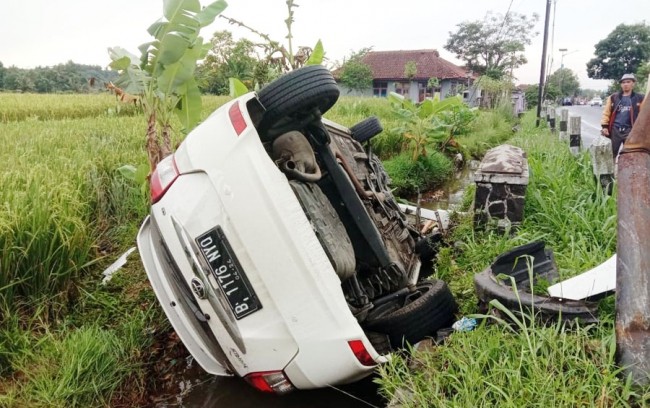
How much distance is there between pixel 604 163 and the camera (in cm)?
371

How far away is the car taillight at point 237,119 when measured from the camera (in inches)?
78.2

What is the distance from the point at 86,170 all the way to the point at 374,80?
35920 millimetres

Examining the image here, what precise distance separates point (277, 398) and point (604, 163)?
3.20 m

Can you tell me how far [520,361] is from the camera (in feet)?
5.91

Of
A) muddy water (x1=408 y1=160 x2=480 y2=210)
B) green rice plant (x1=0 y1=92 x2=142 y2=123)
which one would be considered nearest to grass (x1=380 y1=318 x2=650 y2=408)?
muddy water (x1=408 y1=160 x2=480 y2=210)

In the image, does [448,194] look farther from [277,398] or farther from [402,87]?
[402,87]

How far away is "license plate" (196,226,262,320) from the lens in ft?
5.98

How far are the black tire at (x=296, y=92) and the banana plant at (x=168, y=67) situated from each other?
1.48m

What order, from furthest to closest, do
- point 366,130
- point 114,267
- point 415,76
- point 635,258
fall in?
point 415,76 < point 366,130 < point 114,267 < point 635,258

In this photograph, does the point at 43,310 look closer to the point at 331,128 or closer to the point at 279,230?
the point at 279,230

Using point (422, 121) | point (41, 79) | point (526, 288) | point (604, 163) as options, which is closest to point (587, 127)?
point (422, 121)

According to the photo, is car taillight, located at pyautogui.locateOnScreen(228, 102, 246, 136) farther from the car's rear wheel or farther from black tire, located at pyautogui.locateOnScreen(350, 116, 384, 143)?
black tire, located at pyautogui.locateOnScreen(350, 116, 384, 143)

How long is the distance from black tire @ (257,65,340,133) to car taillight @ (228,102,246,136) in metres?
0.13

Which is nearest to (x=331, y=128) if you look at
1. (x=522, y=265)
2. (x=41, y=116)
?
(x=522, y=265)
